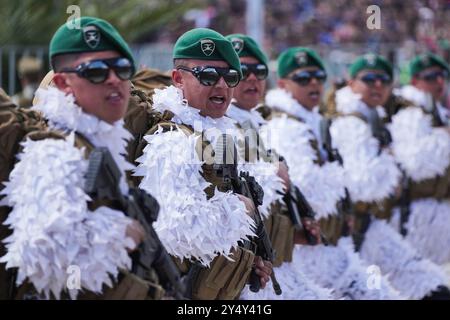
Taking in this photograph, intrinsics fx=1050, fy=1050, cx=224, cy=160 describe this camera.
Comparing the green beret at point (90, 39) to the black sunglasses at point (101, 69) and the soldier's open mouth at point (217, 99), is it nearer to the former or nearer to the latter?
the black sunglasses at point (101, 69)

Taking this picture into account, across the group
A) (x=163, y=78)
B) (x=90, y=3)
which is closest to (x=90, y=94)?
(x=163, y=78)

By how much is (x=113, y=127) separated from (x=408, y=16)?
14677 mm

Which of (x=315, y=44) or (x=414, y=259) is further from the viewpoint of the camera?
(x=315, y=44)

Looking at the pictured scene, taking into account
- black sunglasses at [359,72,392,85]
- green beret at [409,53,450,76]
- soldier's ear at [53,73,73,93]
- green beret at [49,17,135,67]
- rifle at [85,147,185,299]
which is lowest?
rifle at [85,147,185,299]

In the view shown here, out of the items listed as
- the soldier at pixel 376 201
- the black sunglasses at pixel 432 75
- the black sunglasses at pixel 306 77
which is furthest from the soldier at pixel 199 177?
the black sunglasses at pixel 432 75

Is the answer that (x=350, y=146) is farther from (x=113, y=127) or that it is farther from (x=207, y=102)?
(x=113, y=127)

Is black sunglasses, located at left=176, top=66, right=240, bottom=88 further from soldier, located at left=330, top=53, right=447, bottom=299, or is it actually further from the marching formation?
soldier, located at left=330, top=53, right=447, bottom=299

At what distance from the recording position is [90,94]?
3986 millimetres

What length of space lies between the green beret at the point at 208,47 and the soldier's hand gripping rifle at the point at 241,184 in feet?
1.29

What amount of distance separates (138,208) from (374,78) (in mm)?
5080

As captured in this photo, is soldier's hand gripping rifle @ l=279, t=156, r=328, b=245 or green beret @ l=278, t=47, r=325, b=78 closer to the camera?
soldier's hand gripping rifle @ l=279, t=156, r=328, b=245

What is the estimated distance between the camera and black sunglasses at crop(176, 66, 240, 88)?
521 centimetres

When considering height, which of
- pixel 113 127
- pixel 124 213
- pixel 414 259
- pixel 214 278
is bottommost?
pixel 414 259

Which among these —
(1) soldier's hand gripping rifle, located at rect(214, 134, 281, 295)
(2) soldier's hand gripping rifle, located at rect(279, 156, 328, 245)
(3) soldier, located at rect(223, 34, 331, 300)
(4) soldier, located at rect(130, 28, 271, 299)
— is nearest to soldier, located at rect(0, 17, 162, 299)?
(4) soldier, located at rect(130, 28, 271, 299)
